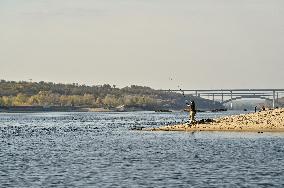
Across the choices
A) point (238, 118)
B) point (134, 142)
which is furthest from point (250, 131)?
point (134, 142)

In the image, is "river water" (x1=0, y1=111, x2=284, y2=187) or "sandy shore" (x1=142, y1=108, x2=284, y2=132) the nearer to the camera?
"river water" (x1=0, y1=111, x2=284, y2=187)

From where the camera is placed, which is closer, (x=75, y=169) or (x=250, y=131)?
(x=75, y=169)

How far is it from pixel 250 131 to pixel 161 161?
138ft

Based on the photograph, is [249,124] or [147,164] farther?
[249,124]

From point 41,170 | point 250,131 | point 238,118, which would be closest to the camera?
point 41,170

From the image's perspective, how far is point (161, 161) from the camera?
A: 179 ft

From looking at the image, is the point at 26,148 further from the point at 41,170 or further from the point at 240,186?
the point at 240,186

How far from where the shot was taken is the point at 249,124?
9869 cm

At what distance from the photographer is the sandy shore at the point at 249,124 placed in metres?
95.9

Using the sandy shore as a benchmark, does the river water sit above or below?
below

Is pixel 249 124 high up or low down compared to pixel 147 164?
up

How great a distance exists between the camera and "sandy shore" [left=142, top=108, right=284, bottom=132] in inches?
3775

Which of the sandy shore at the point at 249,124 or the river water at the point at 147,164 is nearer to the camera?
the river water at the point at 147,164

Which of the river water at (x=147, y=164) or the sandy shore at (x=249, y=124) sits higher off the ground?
the sandy shore at (x=249, y=124)
